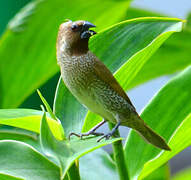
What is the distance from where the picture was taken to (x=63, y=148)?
2.81 feet

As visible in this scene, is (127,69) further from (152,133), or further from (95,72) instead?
(152,133)

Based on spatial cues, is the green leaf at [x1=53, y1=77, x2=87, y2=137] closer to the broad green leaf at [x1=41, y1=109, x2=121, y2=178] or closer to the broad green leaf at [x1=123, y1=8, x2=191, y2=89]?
the broad green leaf at [x1=41, y1=109, x2=121, y2=178]

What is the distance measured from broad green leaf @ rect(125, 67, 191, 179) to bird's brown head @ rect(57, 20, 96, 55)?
A: 0.34m

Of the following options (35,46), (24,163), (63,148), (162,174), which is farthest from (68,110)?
(35,46)

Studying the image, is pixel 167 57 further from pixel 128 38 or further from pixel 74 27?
pixel 74 27

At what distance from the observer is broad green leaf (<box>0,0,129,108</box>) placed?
1795mm

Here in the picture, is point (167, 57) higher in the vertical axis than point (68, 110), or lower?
lower

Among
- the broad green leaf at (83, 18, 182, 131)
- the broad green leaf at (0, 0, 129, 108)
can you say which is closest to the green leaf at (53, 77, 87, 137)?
the broad green leaf at (83, 18, 182, 131)

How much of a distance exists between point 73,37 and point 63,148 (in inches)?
14.9

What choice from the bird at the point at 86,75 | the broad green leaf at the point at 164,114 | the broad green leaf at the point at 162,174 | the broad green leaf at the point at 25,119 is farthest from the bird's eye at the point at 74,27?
the broad green leaf at the point at 162,174

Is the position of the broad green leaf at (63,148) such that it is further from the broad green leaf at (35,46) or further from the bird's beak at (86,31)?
the broad green leaf at (35,46)

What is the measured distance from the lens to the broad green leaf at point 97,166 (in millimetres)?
1336

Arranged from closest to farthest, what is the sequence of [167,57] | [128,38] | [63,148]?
[63,148], [128,38], [167,57]

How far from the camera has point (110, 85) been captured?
117cm
